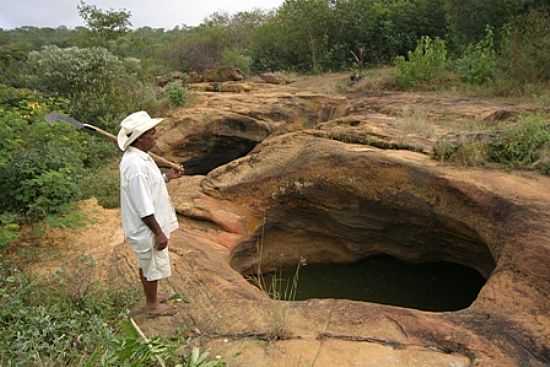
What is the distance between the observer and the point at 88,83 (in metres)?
9.33

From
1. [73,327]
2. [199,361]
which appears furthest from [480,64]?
[73,327]

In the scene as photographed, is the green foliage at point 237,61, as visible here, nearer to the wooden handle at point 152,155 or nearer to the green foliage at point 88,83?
the green foliage at point 88,83

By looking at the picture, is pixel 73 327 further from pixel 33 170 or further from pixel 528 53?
pixel 528 53

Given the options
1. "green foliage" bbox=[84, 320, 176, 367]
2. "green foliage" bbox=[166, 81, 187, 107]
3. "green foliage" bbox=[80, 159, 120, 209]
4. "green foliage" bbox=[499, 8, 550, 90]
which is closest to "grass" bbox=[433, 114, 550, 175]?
"green foliage" bbox=[84, 320, 176, 367]

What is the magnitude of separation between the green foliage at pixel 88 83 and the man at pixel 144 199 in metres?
6.23

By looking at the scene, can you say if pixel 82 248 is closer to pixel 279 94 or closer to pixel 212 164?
pixel 212 164

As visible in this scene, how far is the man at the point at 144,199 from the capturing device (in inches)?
106

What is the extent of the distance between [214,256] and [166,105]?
639cm

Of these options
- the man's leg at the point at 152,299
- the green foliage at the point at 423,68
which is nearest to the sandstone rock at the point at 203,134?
the green foliage at the point at 423,68

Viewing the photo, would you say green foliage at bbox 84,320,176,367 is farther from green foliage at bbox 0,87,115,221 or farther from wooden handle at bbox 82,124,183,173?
green foliage at bbox 0,87,115,221

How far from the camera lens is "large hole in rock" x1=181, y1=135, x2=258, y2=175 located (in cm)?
935

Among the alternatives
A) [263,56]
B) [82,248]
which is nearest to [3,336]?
[82,248]

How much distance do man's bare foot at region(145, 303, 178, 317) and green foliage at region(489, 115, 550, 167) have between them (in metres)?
3.50

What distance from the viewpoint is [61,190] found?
4.25 metres
